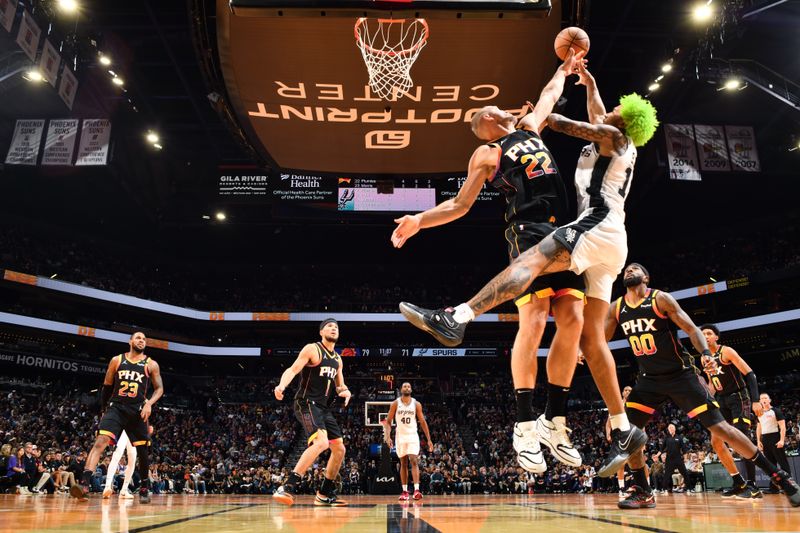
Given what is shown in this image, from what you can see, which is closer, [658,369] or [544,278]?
[544,278]

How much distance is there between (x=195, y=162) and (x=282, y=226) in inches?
247

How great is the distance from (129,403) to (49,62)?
12.3m

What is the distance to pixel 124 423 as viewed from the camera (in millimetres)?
8719

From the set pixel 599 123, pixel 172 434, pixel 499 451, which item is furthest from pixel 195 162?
pixel 599 123

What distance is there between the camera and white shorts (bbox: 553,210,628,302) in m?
3.83

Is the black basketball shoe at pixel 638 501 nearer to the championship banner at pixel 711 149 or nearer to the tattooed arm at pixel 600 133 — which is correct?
the tattooed arm at pixel 600 133

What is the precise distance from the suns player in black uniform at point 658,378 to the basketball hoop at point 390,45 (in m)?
4.57

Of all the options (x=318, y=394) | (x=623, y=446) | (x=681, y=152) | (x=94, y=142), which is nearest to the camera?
(x=623, y=446)

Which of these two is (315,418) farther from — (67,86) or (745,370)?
(67,86)

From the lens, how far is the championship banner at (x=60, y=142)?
20.6m

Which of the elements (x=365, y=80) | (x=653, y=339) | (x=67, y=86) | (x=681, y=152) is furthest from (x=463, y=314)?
(x=681, y=152)

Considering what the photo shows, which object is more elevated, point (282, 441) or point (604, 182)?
point (604, 182)

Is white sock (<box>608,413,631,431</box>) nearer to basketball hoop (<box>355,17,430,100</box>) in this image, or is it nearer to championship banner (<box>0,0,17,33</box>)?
basketball hoop (<box>355,17,430,100</box>)

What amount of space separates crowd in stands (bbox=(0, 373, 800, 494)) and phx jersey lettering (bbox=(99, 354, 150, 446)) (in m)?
8.74
